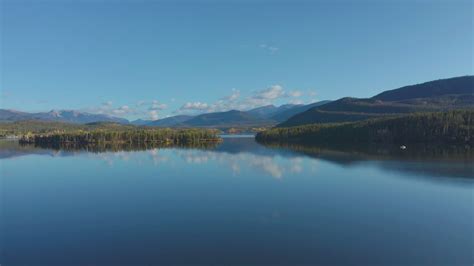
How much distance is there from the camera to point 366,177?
34.6 meters

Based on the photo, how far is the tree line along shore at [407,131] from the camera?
7800 cm

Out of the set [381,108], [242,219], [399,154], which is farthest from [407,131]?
[381,108]

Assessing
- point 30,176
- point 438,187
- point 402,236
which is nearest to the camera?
point 402,236

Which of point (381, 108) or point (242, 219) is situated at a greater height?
point (381, 108)

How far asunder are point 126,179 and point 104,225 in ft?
57.3

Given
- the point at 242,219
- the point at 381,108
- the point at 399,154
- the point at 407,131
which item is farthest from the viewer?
the point at 381,108

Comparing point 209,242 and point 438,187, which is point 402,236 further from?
point 438,187

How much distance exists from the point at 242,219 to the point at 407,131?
77.6m

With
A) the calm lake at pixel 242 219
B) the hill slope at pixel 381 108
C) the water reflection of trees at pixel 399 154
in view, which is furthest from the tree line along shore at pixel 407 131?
the hill slope at pixel 381 108

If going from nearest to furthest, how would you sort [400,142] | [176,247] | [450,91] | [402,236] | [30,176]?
[176,247] < [402,236] < [30,176] < [400,142] < [450,91]

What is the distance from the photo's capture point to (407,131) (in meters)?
85.5

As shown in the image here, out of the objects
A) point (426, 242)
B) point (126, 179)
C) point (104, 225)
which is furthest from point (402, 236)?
point (126, 179)

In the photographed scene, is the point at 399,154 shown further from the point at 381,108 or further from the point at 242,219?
the point at 381,108

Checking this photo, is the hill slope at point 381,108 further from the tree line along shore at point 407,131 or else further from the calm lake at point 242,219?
the calm lake at point 242,219
